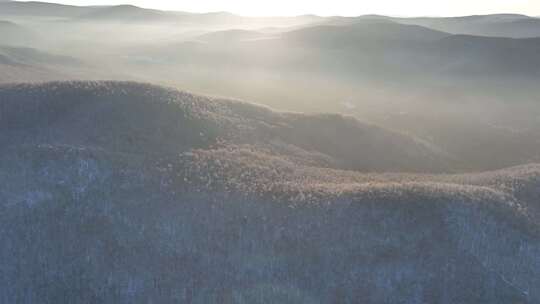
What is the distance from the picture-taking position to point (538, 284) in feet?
59.1

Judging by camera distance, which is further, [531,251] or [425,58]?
[425,58]

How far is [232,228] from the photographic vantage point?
18.9 meters

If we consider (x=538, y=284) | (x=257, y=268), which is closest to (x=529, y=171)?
(x=538, y=284)

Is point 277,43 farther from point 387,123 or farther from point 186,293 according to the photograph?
point 186,293

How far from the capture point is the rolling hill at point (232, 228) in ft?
56.0

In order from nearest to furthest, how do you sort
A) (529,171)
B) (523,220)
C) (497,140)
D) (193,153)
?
(523,220) < (193,153) < (529,171) < (497,140)

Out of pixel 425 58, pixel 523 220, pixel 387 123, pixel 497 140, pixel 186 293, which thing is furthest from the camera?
pixel 425 58

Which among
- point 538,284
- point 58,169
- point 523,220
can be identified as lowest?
point 538,284

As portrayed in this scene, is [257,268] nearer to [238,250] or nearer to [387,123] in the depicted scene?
[238,250]

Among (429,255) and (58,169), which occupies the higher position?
(58,169)

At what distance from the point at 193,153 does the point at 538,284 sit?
579 inches

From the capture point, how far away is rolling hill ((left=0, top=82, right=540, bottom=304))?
17078 mm

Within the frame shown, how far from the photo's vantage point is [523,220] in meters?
20.3

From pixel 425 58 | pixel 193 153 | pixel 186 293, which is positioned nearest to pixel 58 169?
pixel 193 153
